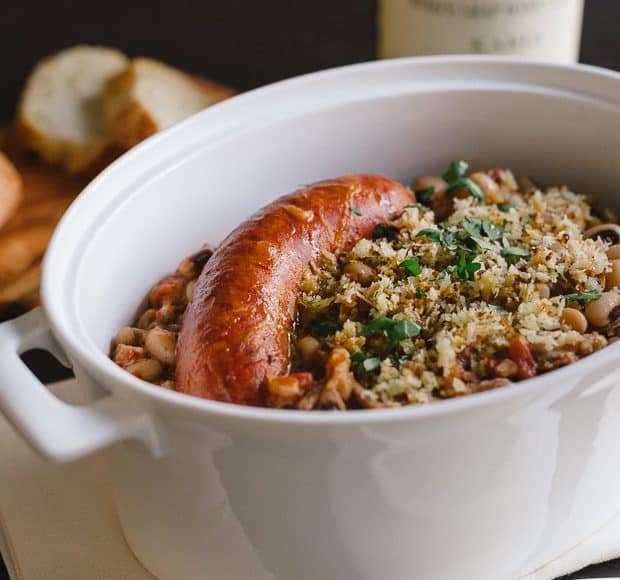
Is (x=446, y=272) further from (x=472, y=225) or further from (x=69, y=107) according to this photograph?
(x=69, y=107)

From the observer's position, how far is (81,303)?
171cm

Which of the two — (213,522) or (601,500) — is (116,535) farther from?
(601,500)

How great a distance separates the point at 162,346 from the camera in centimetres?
173

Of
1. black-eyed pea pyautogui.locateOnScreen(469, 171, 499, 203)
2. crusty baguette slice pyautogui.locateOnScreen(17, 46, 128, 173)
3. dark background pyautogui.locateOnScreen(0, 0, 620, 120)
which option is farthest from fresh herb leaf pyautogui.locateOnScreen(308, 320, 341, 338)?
dark background pyautogui.locateOnScreen(0, 0, 620, 120)

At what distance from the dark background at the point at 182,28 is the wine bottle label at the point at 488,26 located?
2.34ft

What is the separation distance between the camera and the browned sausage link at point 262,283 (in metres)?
1.54

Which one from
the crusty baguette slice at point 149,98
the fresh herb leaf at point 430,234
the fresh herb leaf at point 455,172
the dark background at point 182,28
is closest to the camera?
the fresh herb leaf at point 430,234

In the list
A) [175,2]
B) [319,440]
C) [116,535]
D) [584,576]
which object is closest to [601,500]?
[584,576]

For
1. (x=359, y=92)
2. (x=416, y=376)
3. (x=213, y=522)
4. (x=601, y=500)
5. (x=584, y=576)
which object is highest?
(x=359, y=92)

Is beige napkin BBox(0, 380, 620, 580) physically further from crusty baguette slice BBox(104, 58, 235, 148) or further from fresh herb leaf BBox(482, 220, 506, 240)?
crusty baguette slice BBox(104, 58, 235, 148)

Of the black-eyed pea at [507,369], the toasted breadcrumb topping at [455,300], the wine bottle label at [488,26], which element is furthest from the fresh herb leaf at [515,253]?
the wine bottle label at [488,26]

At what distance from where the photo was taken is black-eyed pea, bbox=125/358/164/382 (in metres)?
1.70

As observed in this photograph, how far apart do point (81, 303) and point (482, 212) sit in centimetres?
81

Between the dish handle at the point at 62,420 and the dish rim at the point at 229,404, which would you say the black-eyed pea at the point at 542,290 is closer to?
the dish rim at the point at 229,404
